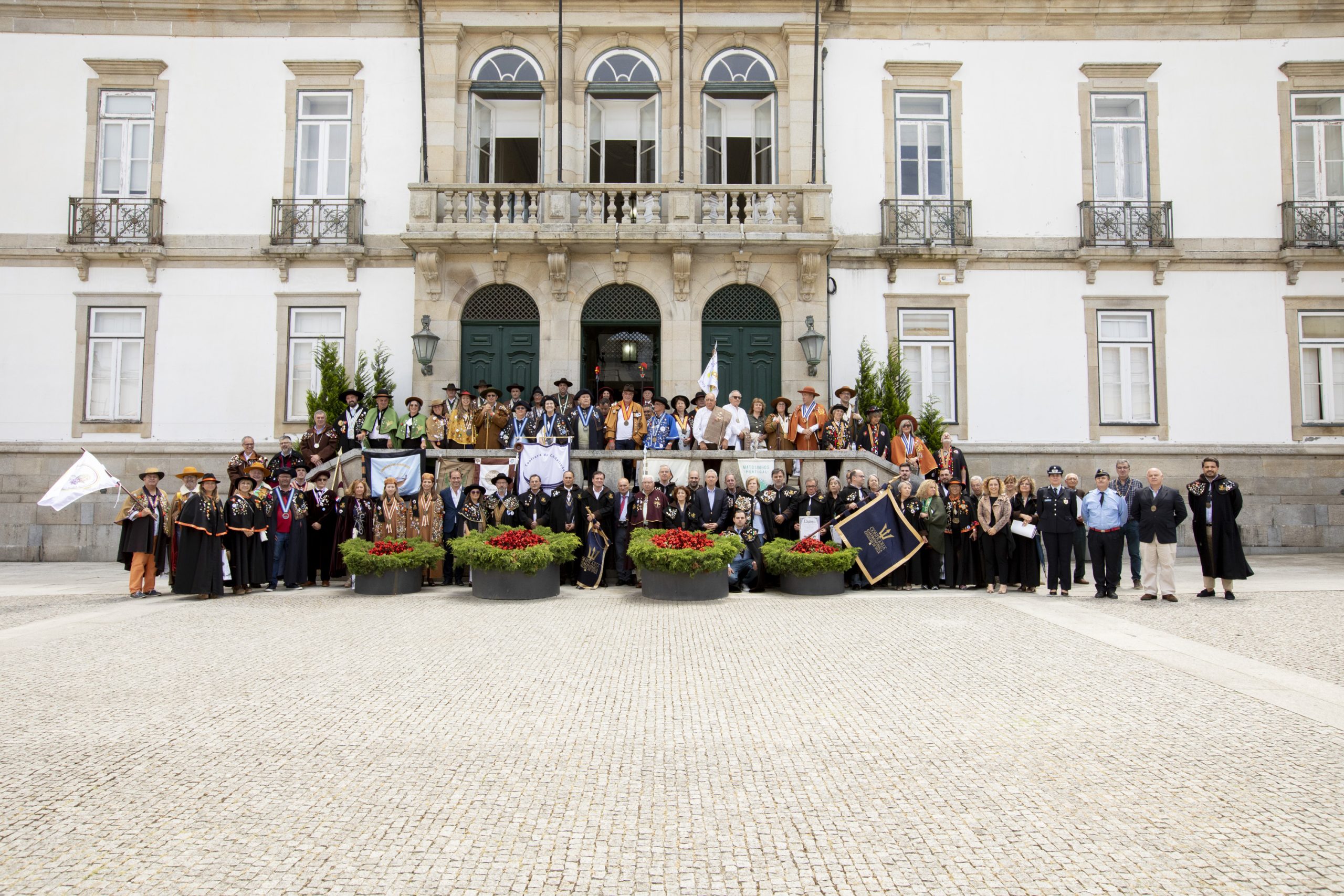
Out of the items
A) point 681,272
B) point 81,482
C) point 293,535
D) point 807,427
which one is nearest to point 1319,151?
point 807,427

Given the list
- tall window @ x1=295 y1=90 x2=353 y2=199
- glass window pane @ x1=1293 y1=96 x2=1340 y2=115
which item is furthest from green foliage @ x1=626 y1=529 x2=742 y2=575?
glass window pane @ x1=1293 y1=96 x2=1340 y2=115

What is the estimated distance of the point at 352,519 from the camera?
42.7 feet

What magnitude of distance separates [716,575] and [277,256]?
41.5 ft

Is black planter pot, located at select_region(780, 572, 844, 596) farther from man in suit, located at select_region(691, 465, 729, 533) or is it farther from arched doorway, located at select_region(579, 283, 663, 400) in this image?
arched doorway, located at select_region(579, 283, 663, 400)

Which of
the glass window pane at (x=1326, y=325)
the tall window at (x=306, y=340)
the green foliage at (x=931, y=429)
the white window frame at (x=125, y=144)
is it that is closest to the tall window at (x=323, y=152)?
the tall window at (x=306, y=340)

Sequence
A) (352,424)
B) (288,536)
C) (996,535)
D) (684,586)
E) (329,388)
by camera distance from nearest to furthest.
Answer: (684,586), (996,535), (288,536), (352,424), (329,388)

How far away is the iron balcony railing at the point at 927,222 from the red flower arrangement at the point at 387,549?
11.8 m

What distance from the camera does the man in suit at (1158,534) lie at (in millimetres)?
11117

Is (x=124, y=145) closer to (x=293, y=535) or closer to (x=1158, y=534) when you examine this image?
(x=293, y=535)

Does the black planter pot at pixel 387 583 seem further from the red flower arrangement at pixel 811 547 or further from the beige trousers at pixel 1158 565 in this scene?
the beige trousers at pixel 1158 565

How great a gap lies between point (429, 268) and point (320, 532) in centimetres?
655

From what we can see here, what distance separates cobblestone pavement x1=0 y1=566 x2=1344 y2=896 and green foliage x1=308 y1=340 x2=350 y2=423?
8.88m

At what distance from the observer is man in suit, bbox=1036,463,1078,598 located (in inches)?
464

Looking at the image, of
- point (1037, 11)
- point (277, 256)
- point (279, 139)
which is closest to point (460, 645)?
point (277, 256)
